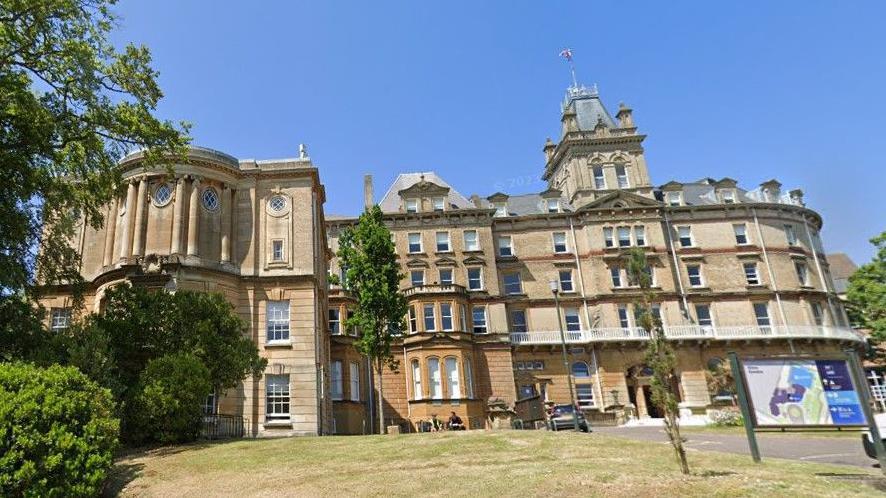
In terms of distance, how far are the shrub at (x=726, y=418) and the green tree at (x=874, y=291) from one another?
21.7 meters

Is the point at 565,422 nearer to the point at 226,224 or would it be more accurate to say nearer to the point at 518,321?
the point at 226,224

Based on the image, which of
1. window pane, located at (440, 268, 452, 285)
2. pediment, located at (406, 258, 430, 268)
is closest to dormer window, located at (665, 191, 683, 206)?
window pane, located at (440, 268, 452, 285)

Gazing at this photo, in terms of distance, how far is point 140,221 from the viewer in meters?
28.6

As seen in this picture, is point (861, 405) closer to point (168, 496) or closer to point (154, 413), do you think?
point (168, 496)

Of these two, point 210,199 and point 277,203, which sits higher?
point 210,199

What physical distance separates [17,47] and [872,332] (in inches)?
2244

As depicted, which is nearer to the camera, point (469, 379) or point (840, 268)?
point (469, 379)

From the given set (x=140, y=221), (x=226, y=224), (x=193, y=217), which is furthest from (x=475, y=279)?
(x=140, y=221)

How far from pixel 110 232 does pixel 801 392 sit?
101 feet

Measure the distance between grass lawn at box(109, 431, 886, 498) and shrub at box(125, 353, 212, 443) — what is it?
5.60 feet

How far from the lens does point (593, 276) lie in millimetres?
47844

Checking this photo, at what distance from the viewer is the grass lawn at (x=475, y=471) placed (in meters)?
10.2

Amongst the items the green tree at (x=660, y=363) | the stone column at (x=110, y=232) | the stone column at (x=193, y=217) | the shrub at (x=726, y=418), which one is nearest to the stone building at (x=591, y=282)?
the shrub at (x=726, y=418)

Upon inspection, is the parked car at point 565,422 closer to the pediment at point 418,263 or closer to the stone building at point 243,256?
the stone building at point 243,256
